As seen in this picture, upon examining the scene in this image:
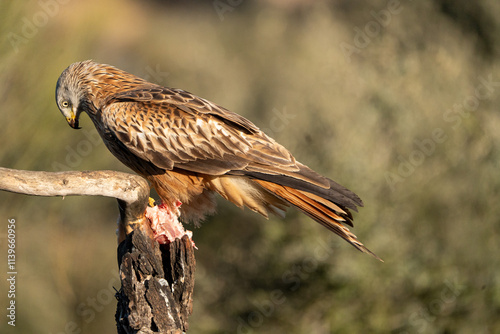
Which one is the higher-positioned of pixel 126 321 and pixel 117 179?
pixel 117 179

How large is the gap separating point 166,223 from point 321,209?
1.08 m

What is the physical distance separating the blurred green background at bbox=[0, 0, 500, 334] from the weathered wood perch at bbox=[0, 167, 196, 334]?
2895mm

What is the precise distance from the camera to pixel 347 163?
6789mm

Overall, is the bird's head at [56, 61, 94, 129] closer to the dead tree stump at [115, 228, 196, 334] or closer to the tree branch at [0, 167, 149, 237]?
the tree branch at [0, 167, 149, 237]

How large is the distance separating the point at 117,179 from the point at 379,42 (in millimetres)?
5315

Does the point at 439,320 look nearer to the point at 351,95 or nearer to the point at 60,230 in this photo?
the point at 351,95

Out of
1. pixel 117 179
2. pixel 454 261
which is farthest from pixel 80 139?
pixel 454 261

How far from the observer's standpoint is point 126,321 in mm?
3283

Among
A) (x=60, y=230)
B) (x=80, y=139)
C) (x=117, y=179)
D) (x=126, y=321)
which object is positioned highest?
(x=117, y=179)

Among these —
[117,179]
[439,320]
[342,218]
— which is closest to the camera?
A: [117,179]

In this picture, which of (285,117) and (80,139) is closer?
(80,139)

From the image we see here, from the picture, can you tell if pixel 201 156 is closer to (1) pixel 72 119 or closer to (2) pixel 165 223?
(2) pixel 165 223

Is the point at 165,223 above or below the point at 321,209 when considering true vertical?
below

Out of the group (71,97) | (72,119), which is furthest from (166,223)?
(71,97)
